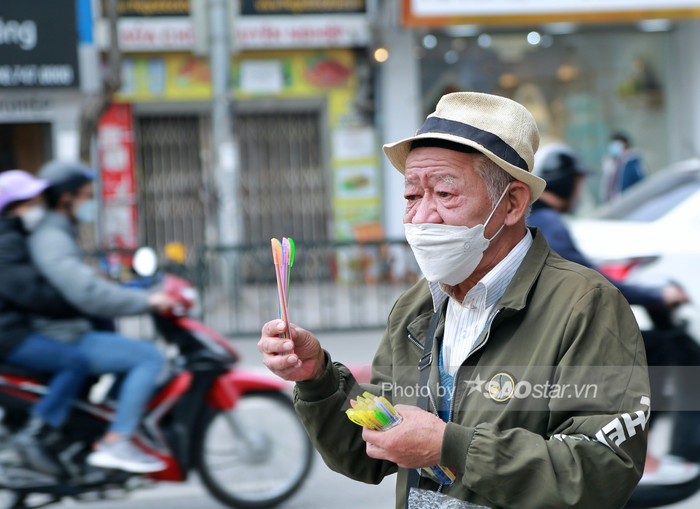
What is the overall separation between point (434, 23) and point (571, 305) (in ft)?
38.7

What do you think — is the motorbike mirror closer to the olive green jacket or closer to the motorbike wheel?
the motorbike wheel

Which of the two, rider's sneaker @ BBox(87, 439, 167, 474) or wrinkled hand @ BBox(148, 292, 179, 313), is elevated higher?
wrinkled hand @ BBox(148, 292, 179, 313)

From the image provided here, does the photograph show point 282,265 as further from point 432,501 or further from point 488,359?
point 432,501

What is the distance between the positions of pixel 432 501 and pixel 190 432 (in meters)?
2.86

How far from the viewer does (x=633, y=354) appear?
176 centimetres

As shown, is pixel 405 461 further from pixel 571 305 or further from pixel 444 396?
pixel 571 305

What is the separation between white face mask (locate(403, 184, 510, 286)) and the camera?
1915mm

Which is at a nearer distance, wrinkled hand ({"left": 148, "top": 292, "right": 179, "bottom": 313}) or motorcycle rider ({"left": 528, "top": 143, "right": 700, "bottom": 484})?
motorcycle rider ({"left": 528, "top": 143, "right": 700, "bottom": 484})

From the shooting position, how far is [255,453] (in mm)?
4738

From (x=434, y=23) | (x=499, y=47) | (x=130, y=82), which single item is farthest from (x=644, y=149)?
(x=130, y=82)

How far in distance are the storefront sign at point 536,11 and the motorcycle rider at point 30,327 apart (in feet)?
30.6

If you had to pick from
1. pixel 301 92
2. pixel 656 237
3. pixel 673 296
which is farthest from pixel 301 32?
pixel 673 296

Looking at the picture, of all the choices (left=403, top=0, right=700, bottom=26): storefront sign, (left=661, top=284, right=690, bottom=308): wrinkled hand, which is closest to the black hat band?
(left=661, top=284, right=690, bottom=308): wrinkled hand

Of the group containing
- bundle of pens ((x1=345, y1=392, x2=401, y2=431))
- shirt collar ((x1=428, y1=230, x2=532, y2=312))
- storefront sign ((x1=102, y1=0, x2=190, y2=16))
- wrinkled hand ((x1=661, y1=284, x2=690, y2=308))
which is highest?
storefront sign ((x1=102, y1=0, x2=190, y2=16))
